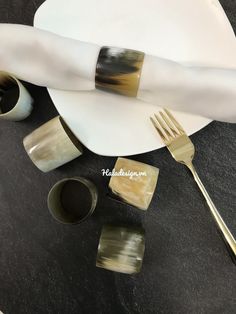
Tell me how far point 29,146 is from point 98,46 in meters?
0.20

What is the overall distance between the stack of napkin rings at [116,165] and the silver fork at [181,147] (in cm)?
5

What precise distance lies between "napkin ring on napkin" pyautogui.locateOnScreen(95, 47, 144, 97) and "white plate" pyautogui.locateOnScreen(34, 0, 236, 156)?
3 centimetres

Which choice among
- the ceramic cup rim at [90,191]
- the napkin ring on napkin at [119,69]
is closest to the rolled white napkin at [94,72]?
the napkin ring on napkin at [119,69]

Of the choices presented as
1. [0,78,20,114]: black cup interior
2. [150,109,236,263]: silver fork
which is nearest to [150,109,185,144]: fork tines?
[150,109,236,263]: silver fork

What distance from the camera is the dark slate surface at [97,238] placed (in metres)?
0.56

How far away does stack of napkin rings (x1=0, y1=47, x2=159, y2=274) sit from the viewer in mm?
496

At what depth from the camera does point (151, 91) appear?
20.2 inches

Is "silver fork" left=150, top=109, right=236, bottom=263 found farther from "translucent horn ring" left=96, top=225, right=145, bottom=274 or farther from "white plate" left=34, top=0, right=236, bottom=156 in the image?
"translucent horn ring" left=96, top=225, right=145, bottom=274

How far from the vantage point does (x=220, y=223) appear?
527 millimetres

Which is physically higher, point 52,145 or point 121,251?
point 52,145

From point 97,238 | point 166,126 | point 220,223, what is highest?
point 166,126

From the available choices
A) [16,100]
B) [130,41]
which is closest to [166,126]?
[130,41]

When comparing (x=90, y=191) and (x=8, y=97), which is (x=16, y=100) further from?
(x=90, y=191)

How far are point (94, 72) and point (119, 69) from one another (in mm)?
47
